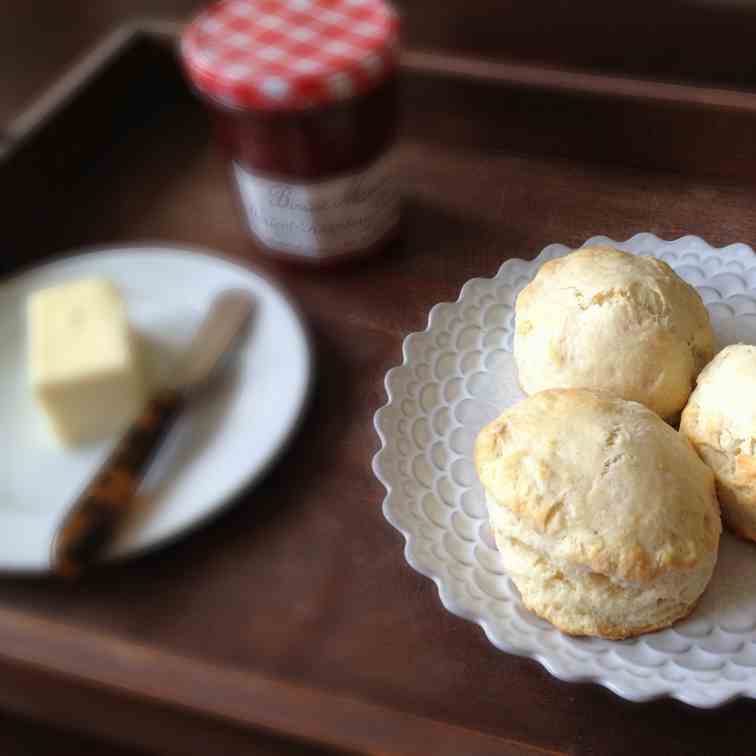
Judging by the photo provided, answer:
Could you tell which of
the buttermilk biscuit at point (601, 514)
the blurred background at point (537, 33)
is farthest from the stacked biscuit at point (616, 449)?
the blurred background at point (537, 33)

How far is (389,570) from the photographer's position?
397mm

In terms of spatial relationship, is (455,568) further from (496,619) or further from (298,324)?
(298,324)

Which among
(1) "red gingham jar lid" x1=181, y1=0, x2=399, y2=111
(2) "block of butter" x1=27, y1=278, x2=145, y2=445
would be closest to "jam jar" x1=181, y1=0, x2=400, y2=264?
(1) "red gingham jar lid" x1=181, y1=0, x2=399, y2=111

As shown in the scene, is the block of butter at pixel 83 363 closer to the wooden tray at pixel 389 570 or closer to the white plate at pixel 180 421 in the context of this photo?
the white plate at pixel 180 421

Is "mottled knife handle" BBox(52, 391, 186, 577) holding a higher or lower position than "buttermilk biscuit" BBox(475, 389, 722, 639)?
lower

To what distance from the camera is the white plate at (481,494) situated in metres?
0.32

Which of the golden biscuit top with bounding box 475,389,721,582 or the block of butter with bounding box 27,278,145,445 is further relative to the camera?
the block of butter with bounding box 27,278,145,445

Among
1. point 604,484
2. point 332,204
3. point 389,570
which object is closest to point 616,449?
point 604,484

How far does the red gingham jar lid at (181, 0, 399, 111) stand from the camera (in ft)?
1.66

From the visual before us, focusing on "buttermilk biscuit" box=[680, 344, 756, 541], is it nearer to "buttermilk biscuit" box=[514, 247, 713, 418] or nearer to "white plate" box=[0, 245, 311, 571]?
"buttermilk biscuit" box=[514, 247, 713, 418]

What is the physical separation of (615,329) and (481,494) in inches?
3.6

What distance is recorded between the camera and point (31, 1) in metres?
0.88

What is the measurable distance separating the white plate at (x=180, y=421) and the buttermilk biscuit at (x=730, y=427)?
0.26 metres

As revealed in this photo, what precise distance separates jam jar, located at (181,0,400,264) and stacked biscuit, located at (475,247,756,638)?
161 mm
